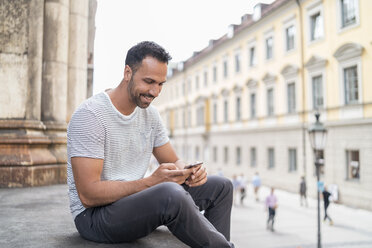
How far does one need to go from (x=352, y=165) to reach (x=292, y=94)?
595 centimetres

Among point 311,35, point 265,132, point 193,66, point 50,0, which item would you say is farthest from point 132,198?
point 193,66

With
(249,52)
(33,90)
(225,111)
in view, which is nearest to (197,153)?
(225,111)

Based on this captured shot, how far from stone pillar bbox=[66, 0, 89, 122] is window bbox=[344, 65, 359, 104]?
13.6 m

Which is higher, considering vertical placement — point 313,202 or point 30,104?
point 30,104

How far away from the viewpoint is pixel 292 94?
67.4ft

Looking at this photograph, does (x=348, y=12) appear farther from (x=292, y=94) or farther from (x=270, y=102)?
(x=270, y=102)

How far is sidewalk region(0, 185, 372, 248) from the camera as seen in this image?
2.11m

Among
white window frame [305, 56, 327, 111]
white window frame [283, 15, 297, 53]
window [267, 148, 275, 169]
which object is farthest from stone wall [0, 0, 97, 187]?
window [267, 148, 275, 169]

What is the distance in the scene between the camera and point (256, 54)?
24.0 metres

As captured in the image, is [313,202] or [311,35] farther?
[311,35]

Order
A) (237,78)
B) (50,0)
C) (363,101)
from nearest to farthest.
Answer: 1. (50,0)
2. (363,101)
3. (237,78)

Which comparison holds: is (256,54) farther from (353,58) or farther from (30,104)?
(30,104)

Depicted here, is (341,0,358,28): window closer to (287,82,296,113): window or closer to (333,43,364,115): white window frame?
(333,43,364,115): white window frame

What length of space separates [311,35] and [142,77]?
18543 millimetres
